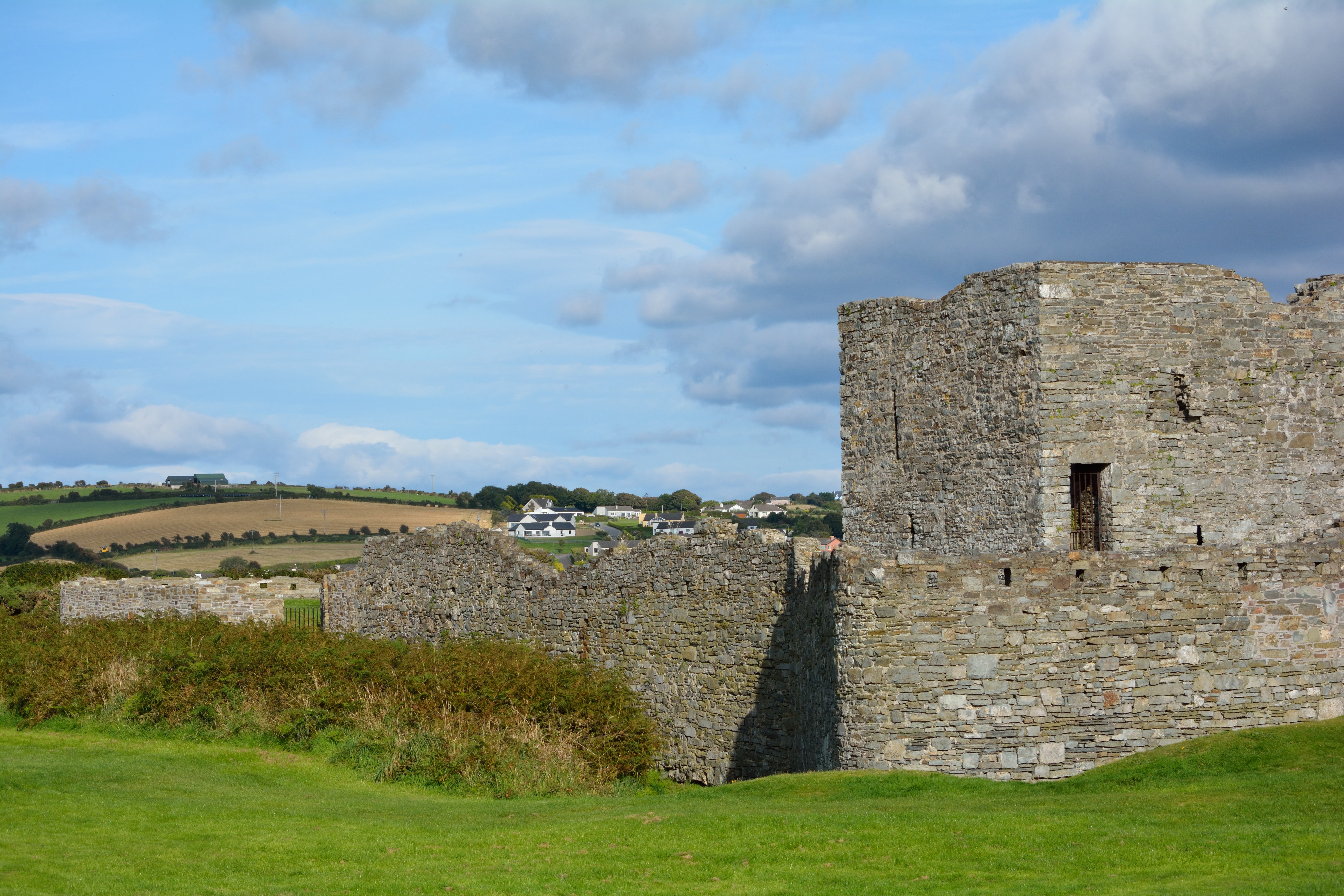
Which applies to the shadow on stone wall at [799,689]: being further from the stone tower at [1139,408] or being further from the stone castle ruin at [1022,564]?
the stone tower at [1139,408]

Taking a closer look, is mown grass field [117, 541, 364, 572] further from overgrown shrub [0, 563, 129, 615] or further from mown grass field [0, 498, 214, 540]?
mown grass field [0, 498, 214, 540]

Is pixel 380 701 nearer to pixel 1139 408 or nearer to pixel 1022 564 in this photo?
pixel 1022 564

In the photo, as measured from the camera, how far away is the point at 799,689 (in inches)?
675

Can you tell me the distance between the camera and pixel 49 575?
→ 43.4 meters

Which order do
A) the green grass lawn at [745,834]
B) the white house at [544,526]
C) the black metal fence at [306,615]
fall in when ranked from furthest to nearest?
the white house at [544,526]
the black metal fence at [306,615]
the green grass lawn at [745,834]

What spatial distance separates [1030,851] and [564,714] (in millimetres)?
9568

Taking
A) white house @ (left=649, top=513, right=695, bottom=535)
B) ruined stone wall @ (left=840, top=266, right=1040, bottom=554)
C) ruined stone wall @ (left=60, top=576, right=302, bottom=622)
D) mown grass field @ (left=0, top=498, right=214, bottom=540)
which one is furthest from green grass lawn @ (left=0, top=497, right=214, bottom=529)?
ruined stone wall @ (left=840, top=266, right=1040, bottom=554)

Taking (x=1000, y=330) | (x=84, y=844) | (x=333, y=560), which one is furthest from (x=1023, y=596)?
(x=333, y=560)

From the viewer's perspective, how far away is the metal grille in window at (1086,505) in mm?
19125

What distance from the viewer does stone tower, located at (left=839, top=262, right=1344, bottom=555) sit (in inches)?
747

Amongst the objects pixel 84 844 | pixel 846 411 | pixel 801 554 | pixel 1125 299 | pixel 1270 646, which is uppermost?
pixel 1125 299

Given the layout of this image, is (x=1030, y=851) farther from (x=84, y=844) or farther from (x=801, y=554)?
(x=84, y=844)

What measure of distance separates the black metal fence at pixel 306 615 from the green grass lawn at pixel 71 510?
59009mm

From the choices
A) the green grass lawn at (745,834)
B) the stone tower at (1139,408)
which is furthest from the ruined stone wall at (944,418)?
the green grass lawn at (745,834)
